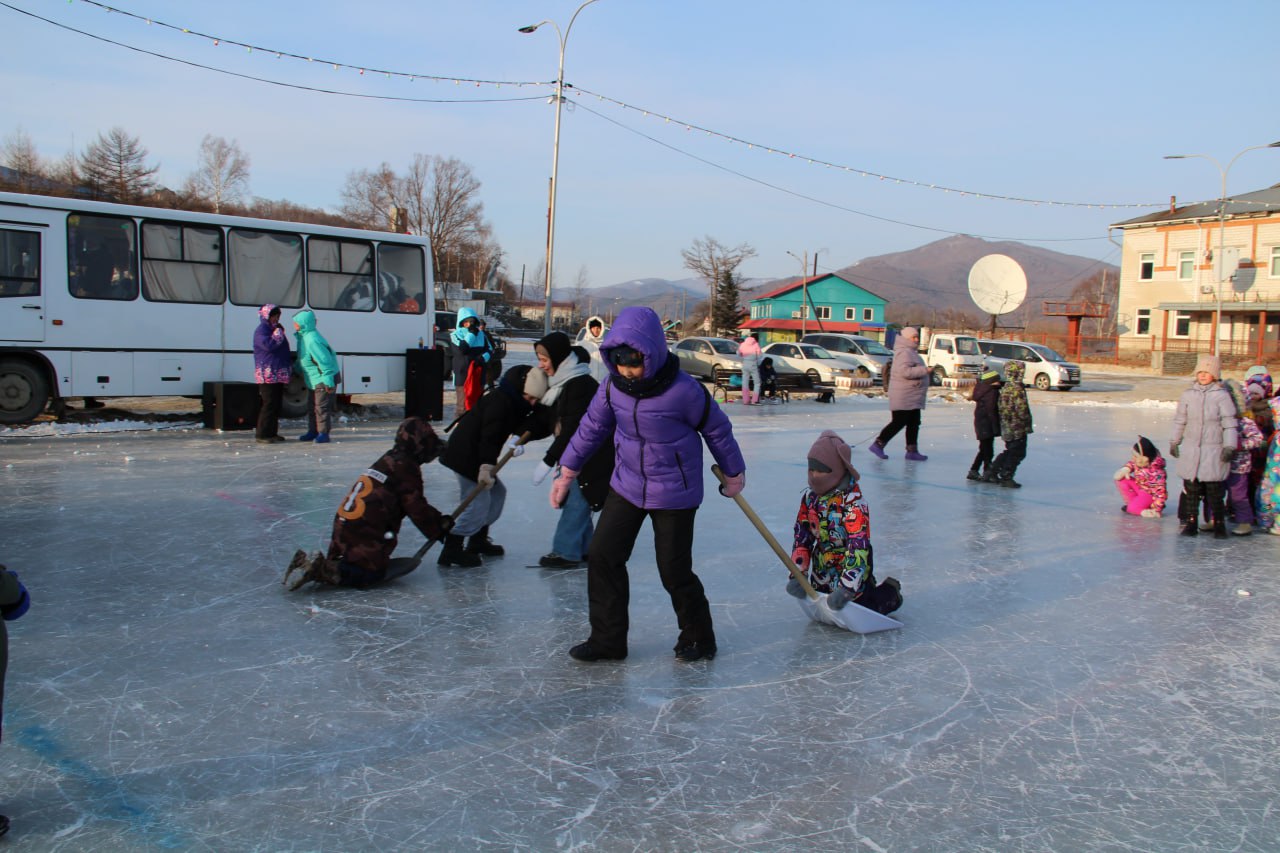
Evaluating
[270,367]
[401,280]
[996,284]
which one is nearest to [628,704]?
[270,367]

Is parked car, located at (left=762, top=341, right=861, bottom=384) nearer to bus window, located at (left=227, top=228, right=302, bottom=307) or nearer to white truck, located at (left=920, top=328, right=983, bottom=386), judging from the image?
white truck, located at (left=920, top=328, right=983, bottom=386)

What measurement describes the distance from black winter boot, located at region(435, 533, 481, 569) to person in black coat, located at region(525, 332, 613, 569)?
1.49 feet

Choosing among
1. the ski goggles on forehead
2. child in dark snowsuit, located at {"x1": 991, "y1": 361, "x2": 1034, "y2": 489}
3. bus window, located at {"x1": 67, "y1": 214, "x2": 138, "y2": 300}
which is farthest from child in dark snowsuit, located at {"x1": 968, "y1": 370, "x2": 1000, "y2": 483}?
bus window, located at {"x1": 67, "y1": 214, "x2": 138, "y2": 300}

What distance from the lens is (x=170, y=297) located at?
13078mm

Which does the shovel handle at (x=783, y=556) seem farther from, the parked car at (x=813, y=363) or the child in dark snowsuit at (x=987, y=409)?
the parked car at (x=813, y=363)

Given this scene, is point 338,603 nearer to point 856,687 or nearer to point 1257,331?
point 856,687

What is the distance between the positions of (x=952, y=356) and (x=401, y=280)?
20.4 meters

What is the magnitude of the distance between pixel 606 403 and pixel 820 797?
1.94 m

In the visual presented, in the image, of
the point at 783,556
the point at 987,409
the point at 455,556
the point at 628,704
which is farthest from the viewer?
Result: the point at 987,409

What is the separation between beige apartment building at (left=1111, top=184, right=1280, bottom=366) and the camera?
43906mm

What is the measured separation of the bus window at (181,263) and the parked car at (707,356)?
47.5 feet

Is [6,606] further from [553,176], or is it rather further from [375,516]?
[553,176]

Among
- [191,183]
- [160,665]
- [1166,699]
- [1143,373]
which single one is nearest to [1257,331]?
[1143,373]

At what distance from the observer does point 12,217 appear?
11.9m
